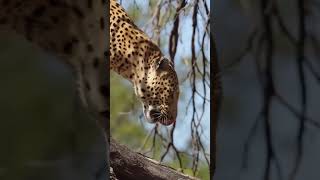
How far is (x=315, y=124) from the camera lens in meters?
1.29

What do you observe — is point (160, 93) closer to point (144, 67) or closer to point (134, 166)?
point (144, 67)

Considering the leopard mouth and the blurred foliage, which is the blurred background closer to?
the blurred foliage

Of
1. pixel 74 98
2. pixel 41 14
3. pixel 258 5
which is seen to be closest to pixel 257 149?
pixel 258 5

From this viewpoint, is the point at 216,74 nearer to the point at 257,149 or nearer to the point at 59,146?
the point at 257,149

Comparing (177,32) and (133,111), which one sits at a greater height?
(177,32)

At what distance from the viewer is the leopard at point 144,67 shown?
193 centimetres

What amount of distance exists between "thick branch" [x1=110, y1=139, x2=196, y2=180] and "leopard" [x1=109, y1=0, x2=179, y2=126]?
124mm

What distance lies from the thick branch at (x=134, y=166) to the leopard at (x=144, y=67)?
12 centimetres

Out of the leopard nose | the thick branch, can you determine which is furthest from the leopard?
the thick branch

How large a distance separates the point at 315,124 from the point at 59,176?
51cm

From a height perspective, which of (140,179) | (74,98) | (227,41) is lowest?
(140,179)

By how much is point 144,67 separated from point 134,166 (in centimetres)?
31

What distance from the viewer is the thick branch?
184 centimetres

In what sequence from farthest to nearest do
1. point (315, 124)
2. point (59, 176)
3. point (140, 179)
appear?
point (140, 179) → point (315, 124) → point (59, 176)
